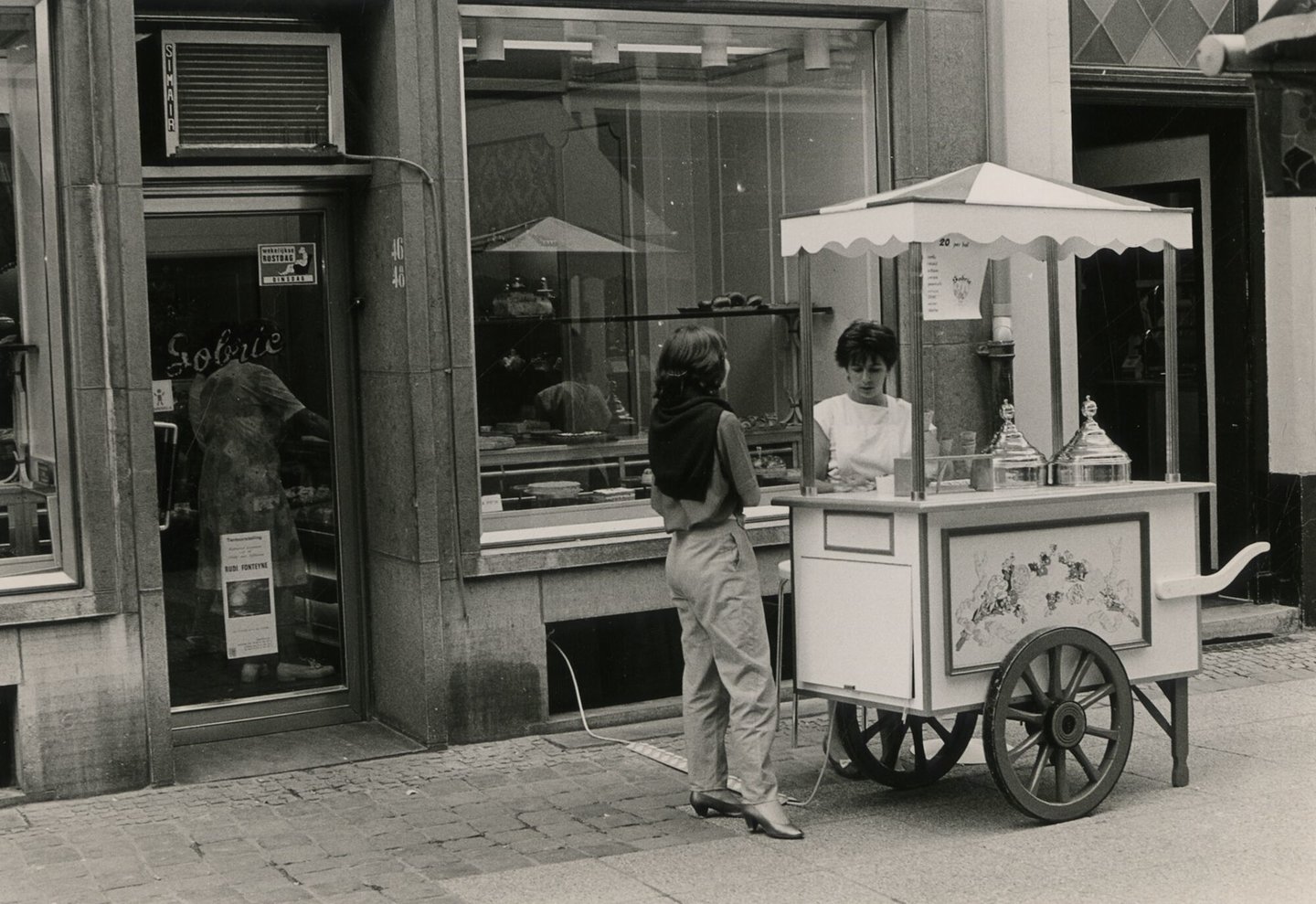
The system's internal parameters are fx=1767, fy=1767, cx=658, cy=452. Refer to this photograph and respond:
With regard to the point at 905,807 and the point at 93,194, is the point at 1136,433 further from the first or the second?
the point at 93,194

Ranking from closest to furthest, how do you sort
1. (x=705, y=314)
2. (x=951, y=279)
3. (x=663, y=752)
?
1. (x=951, y=279)
2. (x=663, y=752)
3. (x=705, y=314)

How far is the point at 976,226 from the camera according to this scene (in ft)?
21.6

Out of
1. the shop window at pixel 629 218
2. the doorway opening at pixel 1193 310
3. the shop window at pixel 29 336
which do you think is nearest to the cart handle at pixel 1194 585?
the shop window at pixel 629 218

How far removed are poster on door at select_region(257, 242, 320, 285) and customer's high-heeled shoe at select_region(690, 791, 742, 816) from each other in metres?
3.32

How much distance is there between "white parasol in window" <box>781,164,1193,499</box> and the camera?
21.4ft

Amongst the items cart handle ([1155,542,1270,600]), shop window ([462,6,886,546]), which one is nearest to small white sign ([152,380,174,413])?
shop window ([462,6,886,546])

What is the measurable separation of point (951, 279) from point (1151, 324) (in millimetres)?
4934

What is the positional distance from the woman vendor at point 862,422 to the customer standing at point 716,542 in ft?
3.28

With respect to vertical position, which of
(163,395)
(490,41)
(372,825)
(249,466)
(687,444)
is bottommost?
(372,825)

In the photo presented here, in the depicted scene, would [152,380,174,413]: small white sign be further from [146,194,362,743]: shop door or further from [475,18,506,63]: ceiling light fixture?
[475,18,506,63]: ceiling light fixture

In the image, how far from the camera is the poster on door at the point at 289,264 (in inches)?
333

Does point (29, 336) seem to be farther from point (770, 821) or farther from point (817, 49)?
point (817, 49)

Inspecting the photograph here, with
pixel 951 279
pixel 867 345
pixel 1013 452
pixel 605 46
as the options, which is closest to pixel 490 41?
pixel 605 46

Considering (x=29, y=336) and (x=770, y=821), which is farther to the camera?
(x=29, y=336)
